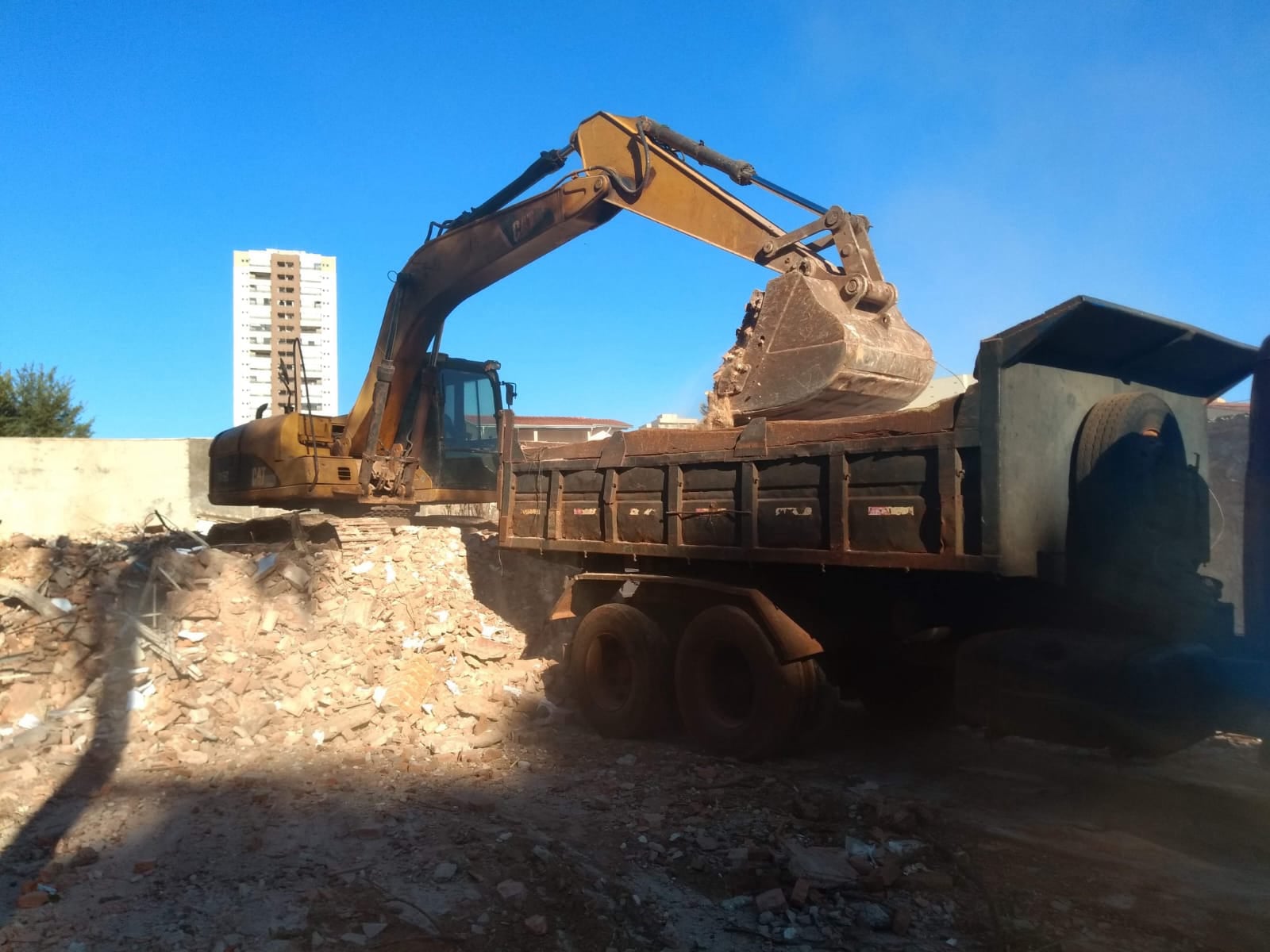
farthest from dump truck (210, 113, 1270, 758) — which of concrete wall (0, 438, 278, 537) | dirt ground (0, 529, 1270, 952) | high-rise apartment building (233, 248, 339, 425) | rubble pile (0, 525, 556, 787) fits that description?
concrete wall (0, 438, 278, 537)

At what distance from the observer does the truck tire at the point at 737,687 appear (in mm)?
6043

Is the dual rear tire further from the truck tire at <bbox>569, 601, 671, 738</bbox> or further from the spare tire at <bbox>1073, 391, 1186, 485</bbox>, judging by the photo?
the spare tire at <bbox>1073, 391, 1186, 485</bbox>

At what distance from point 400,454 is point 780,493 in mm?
6483

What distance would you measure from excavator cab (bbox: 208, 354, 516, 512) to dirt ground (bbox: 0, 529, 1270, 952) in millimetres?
2685

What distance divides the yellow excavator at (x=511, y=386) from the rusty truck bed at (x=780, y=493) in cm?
62

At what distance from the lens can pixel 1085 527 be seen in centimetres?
519

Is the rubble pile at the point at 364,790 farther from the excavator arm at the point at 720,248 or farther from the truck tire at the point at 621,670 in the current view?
the excavator arm at the point at 720,248

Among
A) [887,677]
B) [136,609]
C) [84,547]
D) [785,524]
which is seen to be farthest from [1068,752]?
[84,547]

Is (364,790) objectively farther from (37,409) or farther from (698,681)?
(37,409)

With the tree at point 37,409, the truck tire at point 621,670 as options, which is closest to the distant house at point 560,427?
the tree at point 37,409

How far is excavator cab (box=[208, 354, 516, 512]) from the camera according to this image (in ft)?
36.6

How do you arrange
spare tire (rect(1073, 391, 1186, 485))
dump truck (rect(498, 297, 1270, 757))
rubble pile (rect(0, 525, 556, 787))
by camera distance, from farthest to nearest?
1. rubble pile (rect(0, 525, 556, 787))
2. spare tire (rect(1073, 391, 1186, 485))
3. dump truck (rect(498, 297, 1270, 757))

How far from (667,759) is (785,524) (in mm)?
1849

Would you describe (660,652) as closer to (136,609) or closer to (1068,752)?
(1068,752)
